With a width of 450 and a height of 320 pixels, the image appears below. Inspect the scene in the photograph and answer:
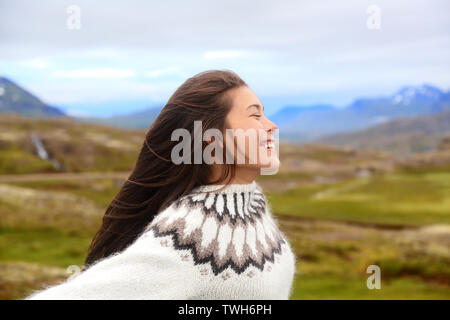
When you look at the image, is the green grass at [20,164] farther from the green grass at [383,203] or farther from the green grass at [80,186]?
the green grass at [383,203]

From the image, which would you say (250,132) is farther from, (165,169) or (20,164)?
(20,164)

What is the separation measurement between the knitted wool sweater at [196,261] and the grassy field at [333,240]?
138 centimetres

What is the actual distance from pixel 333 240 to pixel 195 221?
27.3 m

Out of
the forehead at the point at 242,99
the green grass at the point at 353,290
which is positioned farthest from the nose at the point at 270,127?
the green grass at the point at 353,290

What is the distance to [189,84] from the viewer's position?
2.94 m

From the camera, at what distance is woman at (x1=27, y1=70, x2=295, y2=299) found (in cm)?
236

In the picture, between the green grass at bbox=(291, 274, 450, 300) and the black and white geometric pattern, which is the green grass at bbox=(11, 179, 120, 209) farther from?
the black and white geometric pattern

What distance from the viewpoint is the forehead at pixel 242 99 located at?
285 centimetres

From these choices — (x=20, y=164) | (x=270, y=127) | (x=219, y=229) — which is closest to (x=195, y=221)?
(x=219, y=229)

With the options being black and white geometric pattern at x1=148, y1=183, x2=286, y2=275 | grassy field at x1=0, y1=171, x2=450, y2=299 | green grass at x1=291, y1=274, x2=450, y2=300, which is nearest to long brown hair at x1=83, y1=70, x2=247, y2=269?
black and white geometric pattern at x1=148, y1=183, x2=286, y2=275

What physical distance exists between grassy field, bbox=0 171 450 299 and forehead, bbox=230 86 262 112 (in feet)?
4.42
